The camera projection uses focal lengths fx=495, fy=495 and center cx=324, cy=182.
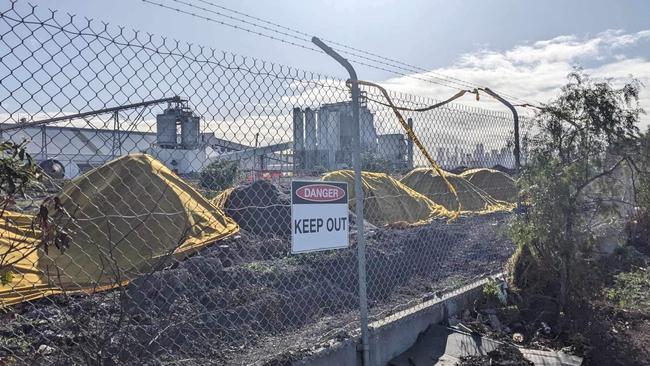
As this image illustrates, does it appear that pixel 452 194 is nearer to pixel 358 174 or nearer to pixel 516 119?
pixel 516 119

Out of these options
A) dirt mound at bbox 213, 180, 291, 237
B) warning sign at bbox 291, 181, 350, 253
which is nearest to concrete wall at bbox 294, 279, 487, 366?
warning sign at bbox 291, 181, 350, 253

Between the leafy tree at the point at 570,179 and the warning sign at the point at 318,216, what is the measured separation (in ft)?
9.44

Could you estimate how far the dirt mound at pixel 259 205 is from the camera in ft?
26.5

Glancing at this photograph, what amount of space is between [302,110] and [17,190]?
238cm

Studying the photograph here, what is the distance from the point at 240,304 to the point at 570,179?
151 inches

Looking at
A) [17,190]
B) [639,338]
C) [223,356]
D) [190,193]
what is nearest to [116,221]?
[190,193]

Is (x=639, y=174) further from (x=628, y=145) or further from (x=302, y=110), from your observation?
(x=302, y=110)

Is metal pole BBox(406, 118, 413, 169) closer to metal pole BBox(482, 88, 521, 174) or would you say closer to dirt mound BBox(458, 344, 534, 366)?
metal pole BBox(482, 88, 521, 174)

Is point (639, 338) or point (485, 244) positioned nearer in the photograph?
point (639, 338)

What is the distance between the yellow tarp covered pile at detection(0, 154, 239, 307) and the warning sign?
7.71 feet

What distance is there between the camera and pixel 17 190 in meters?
1.77

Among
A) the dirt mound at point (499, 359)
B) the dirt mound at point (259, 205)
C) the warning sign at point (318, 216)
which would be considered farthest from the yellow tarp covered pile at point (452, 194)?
the warning sign at point (318, 216)

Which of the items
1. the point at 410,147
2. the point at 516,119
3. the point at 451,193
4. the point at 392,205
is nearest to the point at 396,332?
the point at 410,147

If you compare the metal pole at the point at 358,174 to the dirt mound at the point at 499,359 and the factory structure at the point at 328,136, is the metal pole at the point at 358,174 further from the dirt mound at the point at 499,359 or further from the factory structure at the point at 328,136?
the dirt mound at the point at 499,359
